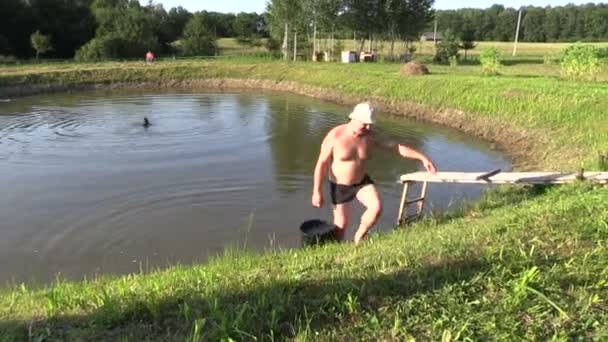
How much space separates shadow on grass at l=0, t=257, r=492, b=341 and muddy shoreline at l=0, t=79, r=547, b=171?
921 centimetres

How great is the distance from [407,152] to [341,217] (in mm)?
1114

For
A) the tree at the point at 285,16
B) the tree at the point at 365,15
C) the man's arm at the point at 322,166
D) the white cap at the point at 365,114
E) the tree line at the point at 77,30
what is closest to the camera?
the white cap at the point at 365,114

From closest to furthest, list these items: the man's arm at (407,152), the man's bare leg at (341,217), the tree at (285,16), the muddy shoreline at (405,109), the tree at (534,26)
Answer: the man's arm at (407,152), the man's bare leg at (341,217), the muddy shoreline at (405,109), the tree at (285,16), the tree at (534,26)

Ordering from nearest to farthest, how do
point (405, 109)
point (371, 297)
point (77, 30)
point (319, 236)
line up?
1. point (371, 297)
2. point (319, 236)
3. point (405, 109)
4. point (77, 30)

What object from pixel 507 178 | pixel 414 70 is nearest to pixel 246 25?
pixel 414 70

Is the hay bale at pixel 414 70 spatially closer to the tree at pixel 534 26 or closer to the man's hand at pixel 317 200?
the man's hand at pixel 317 200

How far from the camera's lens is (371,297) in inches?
156

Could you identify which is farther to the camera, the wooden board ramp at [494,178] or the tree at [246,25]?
the tree at [246,25]

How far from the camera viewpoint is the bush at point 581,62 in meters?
19.7

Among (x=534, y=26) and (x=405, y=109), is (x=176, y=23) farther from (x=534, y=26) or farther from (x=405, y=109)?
(x=534, y=26)

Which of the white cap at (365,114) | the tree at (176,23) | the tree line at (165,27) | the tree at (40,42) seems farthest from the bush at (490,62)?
the tree at (176,23)

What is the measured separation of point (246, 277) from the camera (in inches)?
182

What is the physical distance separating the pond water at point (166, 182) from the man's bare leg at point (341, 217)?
1455 mm

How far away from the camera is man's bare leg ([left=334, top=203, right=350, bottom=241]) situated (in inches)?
266
